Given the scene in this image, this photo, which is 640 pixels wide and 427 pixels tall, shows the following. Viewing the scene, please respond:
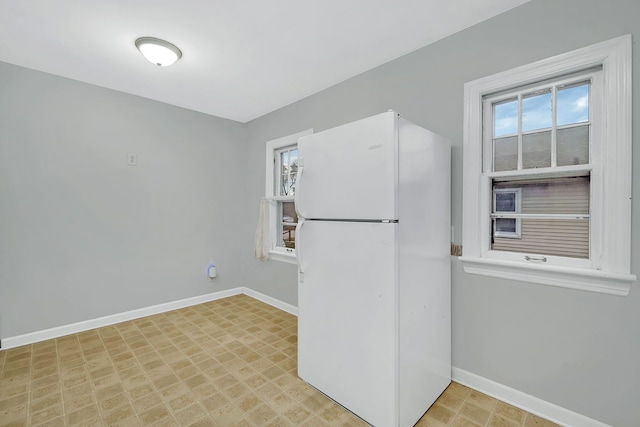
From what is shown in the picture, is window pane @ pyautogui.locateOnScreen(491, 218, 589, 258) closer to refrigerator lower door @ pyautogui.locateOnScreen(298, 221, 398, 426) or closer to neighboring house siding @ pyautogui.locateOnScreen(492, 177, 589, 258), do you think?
neighboring house siding @ pyautogui.locateOnScreen(492, 177, 589, 258)

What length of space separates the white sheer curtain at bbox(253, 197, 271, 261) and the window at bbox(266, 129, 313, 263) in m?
0.06

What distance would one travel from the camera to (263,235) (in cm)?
369

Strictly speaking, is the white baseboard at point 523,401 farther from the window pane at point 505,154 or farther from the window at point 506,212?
the window pane at point 505,154

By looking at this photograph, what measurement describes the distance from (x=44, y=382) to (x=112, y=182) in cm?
189

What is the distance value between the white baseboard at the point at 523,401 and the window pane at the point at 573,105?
1.69m

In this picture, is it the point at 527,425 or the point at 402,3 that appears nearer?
the point at 527,425

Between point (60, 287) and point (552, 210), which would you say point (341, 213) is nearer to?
point (552, 210)

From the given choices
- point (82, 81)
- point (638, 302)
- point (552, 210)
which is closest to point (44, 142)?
point (82, 81)

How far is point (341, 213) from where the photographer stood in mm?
1759

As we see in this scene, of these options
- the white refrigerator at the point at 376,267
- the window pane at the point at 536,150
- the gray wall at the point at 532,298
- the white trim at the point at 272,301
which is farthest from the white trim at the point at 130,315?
the window pane at the point at 536,150

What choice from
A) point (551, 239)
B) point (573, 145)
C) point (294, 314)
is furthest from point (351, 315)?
point (294, 314)

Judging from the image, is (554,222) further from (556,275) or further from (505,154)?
(505,154)

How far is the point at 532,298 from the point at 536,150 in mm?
935

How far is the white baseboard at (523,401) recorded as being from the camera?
5.18ft
